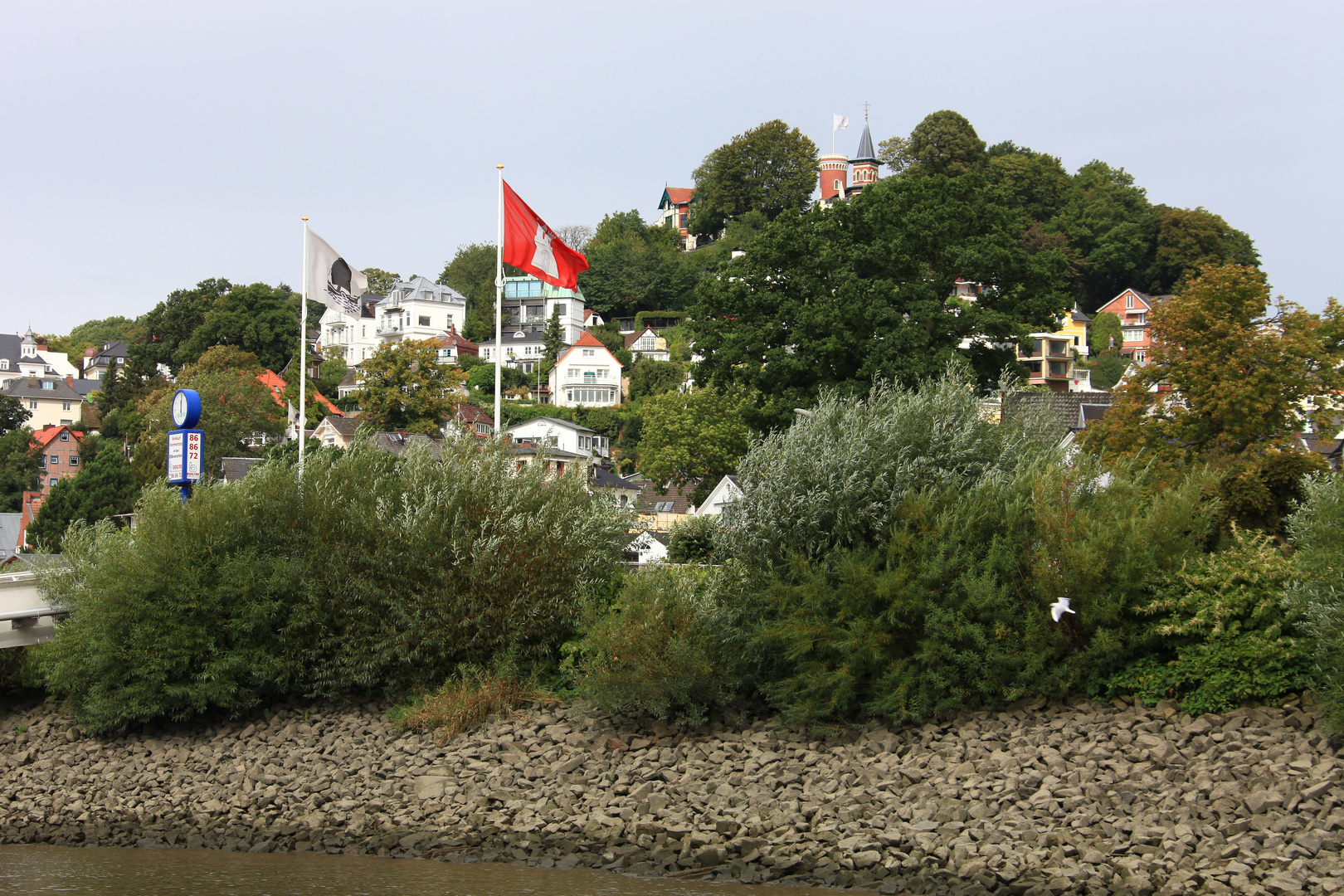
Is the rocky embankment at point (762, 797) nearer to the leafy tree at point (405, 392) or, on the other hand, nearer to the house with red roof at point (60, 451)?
the leafy tree at point (405, 392)

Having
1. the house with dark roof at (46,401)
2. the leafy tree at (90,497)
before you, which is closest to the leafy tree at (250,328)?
the house with dark roof at (46,401)

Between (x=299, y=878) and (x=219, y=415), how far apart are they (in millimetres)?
57294

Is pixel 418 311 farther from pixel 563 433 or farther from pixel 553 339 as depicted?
pixel 563 433

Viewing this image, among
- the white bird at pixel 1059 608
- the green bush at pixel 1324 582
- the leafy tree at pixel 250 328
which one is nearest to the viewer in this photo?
the green bush at pixel 1324 582

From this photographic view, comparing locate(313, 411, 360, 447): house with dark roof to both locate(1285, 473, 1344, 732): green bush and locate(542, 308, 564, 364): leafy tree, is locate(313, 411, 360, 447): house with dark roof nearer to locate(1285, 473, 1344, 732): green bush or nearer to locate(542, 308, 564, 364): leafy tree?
locate(542, 308, 564, 364): leafy tree

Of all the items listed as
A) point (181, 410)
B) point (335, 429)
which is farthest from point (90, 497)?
point (181, 410)

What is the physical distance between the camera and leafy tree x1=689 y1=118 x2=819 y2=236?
117375 mm

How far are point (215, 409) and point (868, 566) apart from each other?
59.3 meters

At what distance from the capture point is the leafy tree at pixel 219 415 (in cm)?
6446

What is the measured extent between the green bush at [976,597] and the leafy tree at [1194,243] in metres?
78.7

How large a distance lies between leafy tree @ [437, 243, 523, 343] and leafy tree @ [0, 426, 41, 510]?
1662 inches

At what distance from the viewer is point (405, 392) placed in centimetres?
6888

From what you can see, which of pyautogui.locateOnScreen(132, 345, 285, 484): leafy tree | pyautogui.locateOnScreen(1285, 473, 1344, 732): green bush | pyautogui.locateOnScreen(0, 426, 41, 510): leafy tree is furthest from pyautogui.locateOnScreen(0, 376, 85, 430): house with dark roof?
pyautogui.locateOnScreen(1285, 473, 1344, 732): green bush

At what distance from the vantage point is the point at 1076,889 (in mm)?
13945
